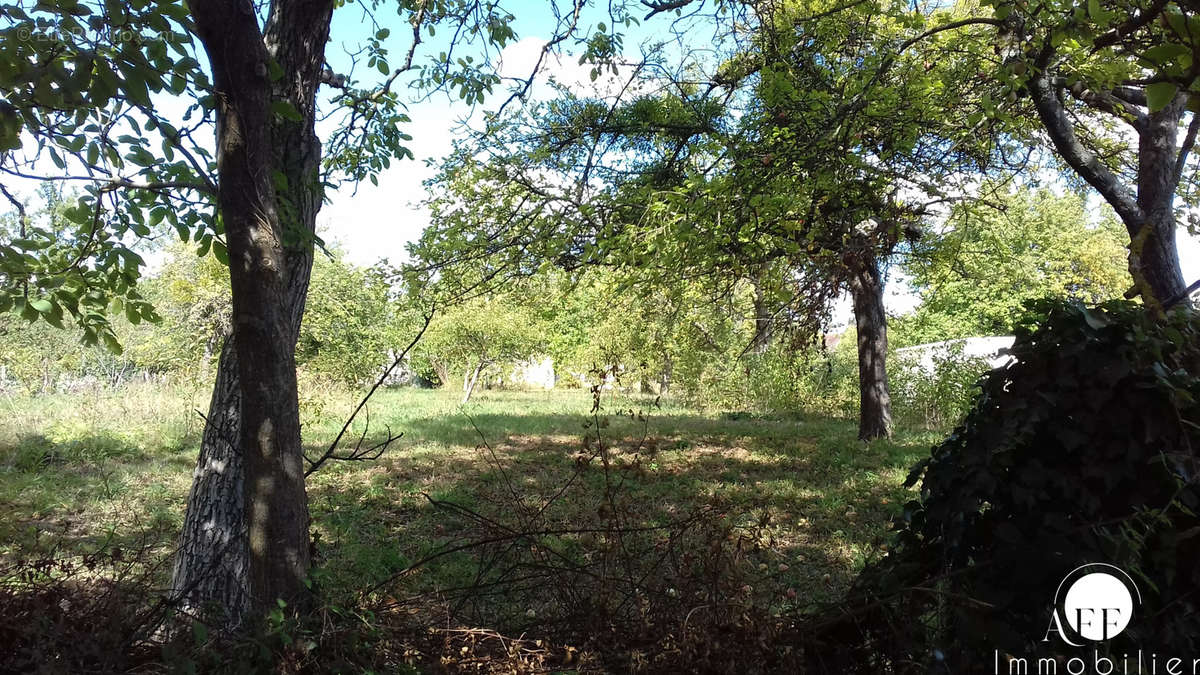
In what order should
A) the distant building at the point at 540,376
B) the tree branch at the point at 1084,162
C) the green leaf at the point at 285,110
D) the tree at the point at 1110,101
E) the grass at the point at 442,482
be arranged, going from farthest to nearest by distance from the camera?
the distant building at the point at 540,376, the tree branch at the point at 1084,162, the grass at the point at 442,482, the tree at the point at 1110,101, the green leaf at the point at 285,110

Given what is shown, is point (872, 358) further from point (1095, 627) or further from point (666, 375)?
point (666, 375)

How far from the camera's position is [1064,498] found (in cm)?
179

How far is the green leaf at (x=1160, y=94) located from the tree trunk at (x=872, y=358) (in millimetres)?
9226

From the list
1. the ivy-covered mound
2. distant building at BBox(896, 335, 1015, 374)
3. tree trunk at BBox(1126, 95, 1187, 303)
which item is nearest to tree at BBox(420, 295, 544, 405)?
distant building at BBox(896, 335, 1015, 374)

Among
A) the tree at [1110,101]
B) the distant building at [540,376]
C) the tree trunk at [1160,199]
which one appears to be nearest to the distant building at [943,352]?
the tree at [1110,101]

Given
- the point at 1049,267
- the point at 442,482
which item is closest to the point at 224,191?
the point at 442,482

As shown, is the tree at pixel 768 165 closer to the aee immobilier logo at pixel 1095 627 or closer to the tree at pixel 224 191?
the tree at pixel 224 191

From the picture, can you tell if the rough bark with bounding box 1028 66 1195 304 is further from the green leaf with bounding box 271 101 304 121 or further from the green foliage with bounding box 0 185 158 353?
the green foliage with bounding box 0 185 158 353

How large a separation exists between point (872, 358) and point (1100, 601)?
32.8 feet

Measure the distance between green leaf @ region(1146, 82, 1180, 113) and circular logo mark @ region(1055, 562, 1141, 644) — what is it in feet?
4.04

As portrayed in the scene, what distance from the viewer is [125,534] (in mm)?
5711

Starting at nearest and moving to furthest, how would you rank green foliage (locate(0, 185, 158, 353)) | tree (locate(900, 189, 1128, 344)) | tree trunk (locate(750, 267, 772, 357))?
1. green foliage (locate(0, 185, 158, 353))
2. tree trunk (locate(750, 267, 772, 357))
3. tree (locate(900, 189, 1128, 344))

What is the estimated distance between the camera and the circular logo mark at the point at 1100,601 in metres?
1.65

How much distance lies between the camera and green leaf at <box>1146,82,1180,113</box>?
1.75 m
